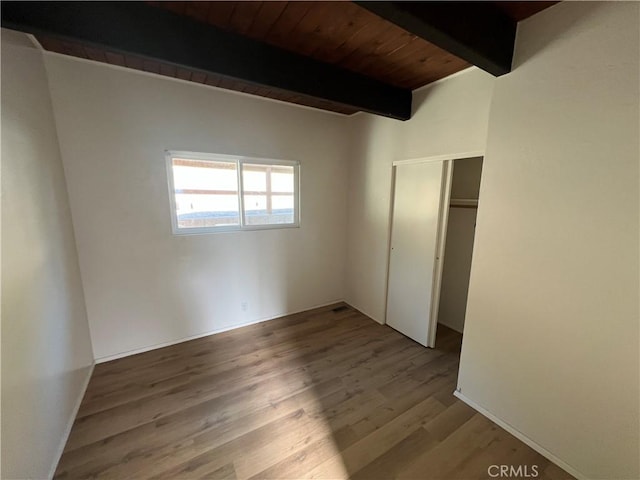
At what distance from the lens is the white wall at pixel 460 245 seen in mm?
2838

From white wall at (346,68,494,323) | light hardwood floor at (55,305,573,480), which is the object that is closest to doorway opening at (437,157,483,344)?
light hardwood floor at (55,305,573,480)

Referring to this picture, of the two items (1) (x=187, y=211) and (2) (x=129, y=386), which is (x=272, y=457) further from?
(1) (x=187, y=211)

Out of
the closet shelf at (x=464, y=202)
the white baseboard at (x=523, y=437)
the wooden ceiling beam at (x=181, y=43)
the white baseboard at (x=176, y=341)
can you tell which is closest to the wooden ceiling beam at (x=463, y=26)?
the wooden ceiling beam at (x=181, y=43)

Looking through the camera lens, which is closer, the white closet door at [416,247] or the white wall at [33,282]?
the white wall at [33,282]

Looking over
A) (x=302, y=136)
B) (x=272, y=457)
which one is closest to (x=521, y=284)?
(x=272, y=457)

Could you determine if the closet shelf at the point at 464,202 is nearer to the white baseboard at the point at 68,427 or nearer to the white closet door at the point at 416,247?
the white closet door at the point at 416,247

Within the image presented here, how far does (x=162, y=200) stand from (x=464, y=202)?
3.13 meters

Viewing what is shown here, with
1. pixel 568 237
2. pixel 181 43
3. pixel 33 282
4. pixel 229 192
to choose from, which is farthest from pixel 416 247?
pixel 33 282

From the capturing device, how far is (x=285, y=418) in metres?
1.81

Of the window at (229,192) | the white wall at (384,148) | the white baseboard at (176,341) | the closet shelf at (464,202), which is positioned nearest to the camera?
the white wall at (384,148)

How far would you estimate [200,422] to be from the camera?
1770 mm

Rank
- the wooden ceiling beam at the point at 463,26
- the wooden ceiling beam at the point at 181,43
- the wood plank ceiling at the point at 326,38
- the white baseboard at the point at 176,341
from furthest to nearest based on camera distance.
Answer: the white baseboard at the point at 176,341, the wood plank ceiling at the point at 326,38, the wooden ceiling beam at the point at 181,43, the wooden ceiling beam at the point at 463,26

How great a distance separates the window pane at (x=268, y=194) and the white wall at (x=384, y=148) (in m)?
0.88

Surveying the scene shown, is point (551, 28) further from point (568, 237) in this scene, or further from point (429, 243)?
point (429, 243)
